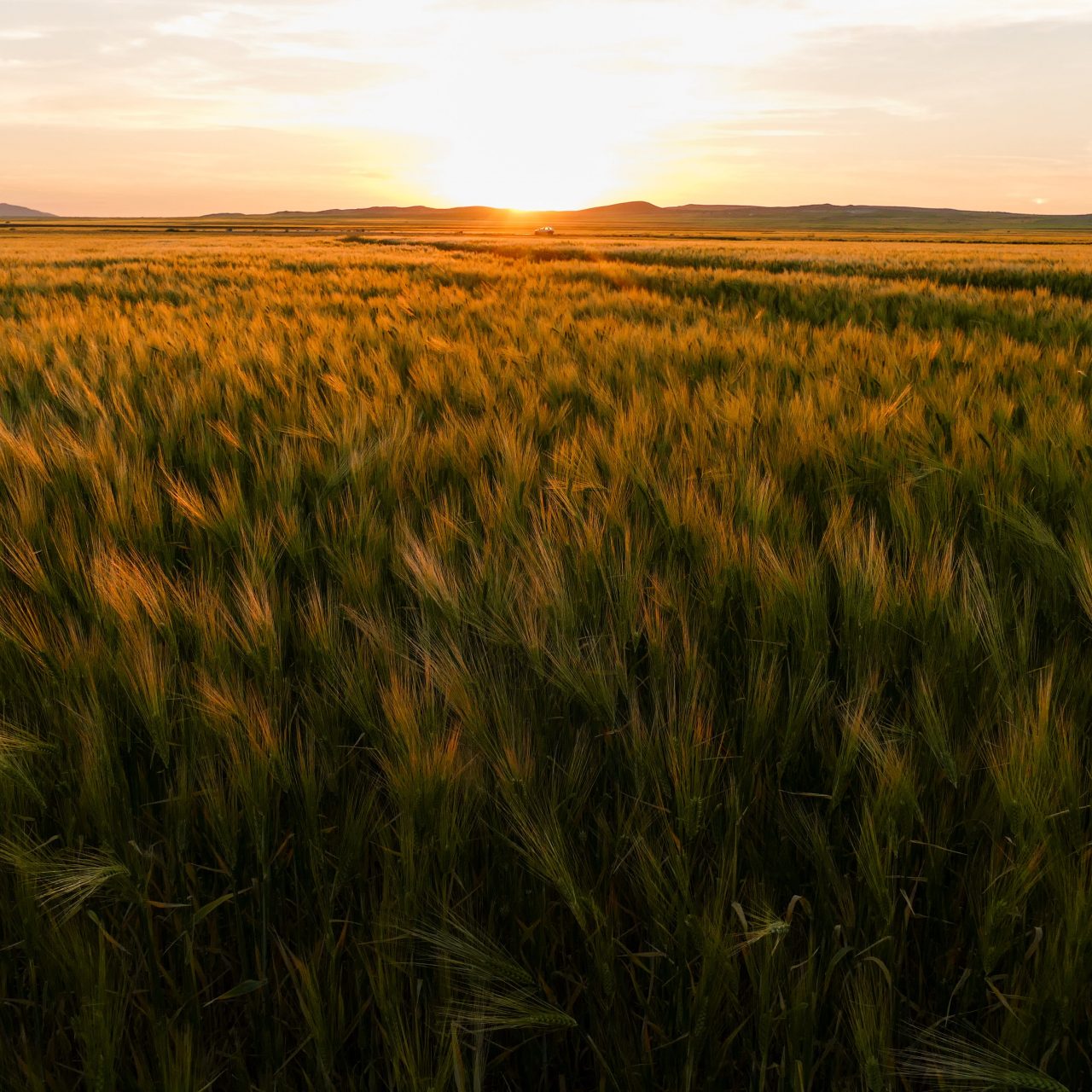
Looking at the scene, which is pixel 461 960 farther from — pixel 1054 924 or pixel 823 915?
pixel 1054 924

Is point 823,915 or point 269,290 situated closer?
point 823,915

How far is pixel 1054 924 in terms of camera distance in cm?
66

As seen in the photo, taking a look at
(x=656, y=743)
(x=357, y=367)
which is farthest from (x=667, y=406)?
(x=656, y=743)

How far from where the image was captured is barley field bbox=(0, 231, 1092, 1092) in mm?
660

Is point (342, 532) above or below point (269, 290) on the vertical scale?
below

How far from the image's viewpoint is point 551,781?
2.82ft

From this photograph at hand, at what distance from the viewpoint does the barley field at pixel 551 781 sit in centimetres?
66

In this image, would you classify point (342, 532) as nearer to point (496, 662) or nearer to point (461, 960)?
point (496, 662)

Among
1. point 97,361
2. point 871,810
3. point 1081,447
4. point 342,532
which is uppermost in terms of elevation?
point 97,361

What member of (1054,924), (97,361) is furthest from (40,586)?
(97,361)

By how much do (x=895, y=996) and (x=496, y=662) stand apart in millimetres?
596

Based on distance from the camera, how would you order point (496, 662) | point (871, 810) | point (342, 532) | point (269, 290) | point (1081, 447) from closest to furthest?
point (871, 810), point (496, 662), point (342, 532), point (1081, 447), point (269, 290)

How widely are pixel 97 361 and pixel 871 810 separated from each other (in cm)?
381

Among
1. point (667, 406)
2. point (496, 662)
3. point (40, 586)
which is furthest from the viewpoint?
point (667, 406)
